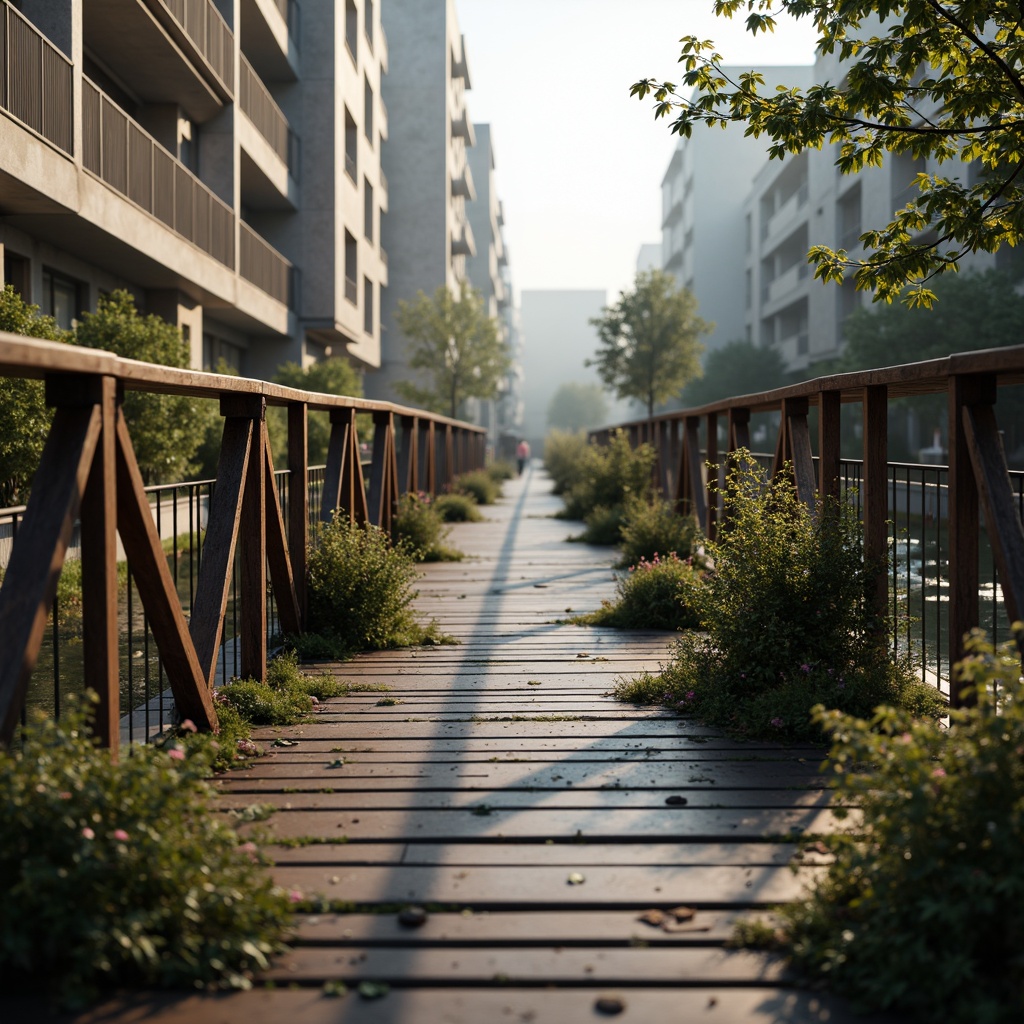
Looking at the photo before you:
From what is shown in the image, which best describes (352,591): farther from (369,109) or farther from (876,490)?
(369,109)

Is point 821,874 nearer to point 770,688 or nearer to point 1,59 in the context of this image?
point 770,688

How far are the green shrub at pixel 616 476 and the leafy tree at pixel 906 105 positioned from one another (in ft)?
20.6

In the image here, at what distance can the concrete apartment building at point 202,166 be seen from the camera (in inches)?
478

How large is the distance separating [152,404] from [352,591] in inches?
267

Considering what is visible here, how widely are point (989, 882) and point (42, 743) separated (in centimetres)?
218

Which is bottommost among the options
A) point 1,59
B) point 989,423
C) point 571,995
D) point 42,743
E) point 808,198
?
point 571,995

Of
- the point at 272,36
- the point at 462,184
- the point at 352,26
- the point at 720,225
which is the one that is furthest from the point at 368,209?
the point at 720,225

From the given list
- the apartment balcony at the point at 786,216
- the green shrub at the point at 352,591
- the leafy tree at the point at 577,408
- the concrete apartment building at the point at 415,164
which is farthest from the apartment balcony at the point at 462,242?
the leafy tree at the point at 577,408

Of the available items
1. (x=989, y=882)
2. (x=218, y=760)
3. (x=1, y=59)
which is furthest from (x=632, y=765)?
(x=1, y=59)

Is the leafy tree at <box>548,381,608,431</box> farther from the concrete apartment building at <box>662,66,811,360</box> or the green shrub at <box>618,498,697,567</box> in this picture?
the green shrub at <box>618,498,697,567</box>

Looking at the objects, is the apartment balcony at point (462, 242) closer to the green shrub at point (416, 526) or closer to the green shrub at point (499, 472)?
the green shrub at point (499, 472)

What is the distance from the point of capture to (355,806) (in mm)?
3814

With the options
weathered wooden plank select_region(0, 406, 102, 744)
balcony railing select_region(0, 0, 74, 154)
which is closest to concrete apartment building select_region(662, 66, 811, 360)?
balcony railing select_region(0, 0, 74, 154)

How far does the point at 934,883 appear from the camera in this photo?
8.34ft
